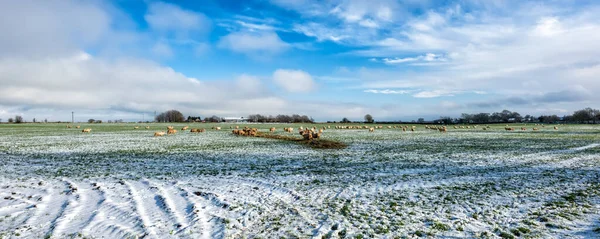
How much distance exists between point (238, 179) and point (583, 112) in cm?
22248

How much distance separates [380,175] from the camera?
1315 centimetres

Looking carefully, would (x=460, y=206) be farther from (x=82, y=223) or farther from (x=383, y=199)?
(x=82, y=223)

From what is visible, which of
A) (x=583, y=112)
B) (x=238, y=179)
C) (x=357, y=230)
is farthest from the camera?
(x=583, y=112)

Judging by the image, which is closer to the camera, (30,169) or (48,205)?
(48,205)

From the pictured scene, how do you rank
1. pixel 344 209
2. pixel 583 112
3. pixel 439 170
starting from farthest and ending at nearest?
A: pixel 583 112
pixel 439 170
pixel 344 209

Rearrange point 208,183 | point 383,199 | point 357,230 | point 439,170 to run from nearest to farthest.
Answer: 1. point 357,230
2. point 383,199
3. point 208,183
4. point 439,170

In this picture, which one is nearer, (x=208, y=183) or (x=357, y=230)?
(x=357, y=230)

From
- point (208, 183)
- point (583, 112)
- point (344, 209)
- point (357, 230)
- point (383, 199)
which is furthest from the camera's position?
point (583, 112)

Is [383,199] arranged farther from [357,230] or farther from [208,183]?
[208,183]

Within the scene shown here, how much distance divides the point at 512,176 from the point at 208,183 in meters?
11.9

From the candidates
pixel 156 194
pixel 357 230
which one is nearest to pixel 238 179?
pixel 156 194

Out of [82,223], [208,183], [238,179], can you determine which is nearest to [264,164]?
[238,179]

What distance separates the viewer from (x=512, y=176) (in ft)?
42.7

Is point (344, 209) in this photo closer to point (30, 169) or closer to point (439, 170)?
point (439, 170)
